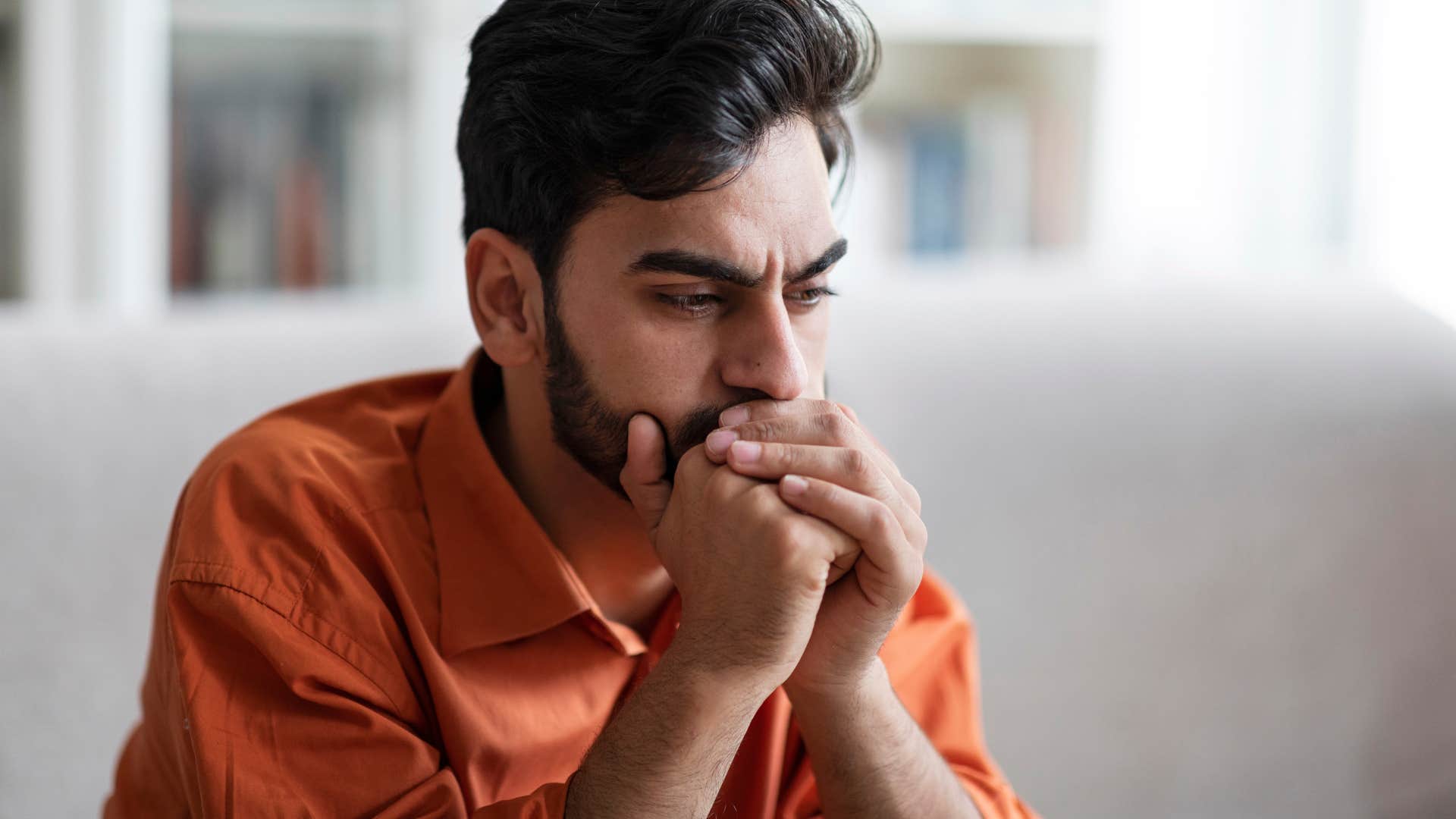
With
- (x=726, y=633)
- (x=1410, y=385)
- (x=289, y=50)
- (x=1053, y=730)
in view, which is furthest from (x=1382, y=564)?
(x=289, y=50)

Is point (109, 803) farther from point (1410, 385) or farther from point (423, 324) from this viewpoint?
point (1410, 385)

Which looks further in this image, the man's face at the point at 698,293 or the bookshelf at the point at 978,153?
the bookshelf at the point at 978,153

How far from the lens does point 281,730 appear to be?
97 cm

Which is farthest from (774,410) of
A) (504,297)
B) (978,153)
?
(978,153)

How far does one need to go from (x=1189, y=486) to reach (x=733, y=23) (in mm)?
938

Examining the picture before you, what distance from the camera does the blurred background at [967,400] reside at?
143 cm

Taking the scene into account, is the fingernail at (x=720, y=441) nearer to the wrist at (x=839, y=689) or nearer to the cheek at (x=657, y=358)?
the cheek at (x=657, y=358)

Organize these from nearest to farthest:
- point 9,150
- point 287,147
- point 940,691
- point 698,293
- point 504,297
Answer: point 698,293, point 504,297, point 940,691, point 9,150, point 287,147

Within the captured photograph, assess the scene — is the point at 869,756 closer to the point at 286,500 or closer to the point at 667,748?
the point at 667,748

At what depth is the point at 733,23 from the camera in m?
1.05

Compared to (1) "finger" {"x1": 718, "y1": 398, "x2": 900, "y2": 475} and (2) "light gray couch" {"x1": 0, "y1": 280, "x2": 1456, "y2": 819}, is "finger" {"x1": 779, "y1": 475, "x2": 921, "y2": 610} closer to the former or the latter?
(1) "finger" {"x1": 718, "y1": 398, "x2": 900, "y2": 475}

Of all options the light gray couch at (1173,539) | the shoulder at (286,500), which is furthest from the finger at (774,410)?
the light gray couch at (1173,539)

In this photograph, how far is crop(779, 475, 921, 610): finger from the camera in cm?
94

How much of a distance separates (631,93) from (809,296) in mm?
223
